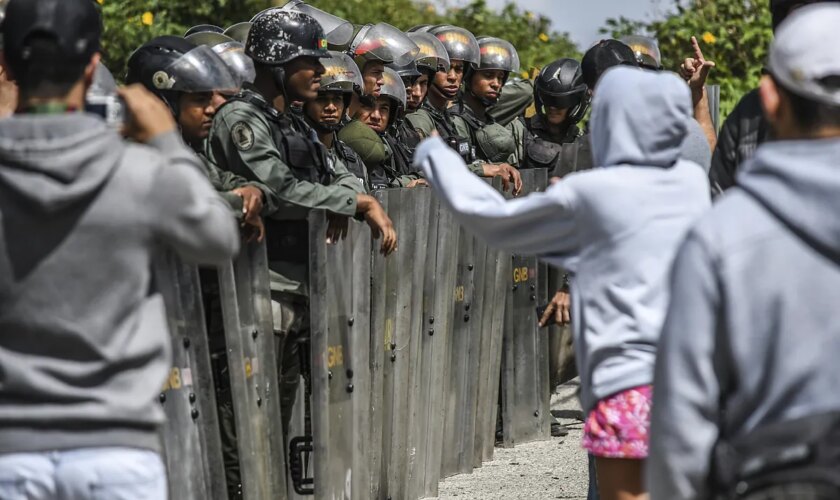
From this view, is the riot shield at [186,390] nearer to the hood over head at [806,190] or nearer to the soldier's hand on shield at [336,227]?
the soldier's hand on shield at [336,227]

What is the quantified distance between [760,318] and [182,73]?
4.37m

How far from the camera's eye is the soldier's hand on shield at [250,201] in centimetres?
684

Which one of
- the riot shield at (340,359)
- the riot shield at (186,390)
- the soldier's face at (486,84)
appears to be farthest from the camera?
the soldier's face at (486,84)

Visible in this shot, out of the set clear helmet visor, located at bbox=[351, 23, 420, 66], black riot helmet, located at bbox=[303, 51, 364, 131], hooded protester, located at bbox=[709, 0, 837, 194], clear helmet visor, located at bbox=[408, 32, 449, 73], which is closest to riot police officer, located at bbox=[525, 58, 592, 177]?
clear helmet visor, located at bbox=[408, 32, 449, 73]

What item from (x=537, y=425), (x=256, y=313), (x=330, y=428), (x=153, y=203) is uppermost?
(x=153, y=203)

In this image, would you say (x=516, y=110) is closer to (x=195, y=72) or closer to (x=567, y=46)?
(x=195, y=72)

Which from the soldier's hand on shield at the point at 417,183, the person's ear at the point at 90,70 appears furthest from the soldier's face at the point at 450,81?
the person's ear at the point at 90,70

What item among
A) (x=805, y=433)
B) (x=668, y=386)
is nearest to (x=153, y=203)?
(x=668, y=386)

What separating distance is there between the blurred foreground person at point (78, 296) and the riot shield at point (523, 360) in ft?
20.3

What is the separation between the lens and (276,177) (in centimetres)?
732

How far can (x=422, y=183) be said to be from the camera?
910 cm

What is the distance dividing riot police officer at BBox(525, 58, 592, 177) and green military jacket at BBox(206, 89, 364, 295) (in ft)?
12.2

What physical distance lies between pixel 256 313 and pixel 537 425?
3.75 metres

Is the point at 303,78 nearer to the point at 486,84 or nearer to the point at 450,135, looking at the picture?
the point at 450,135
